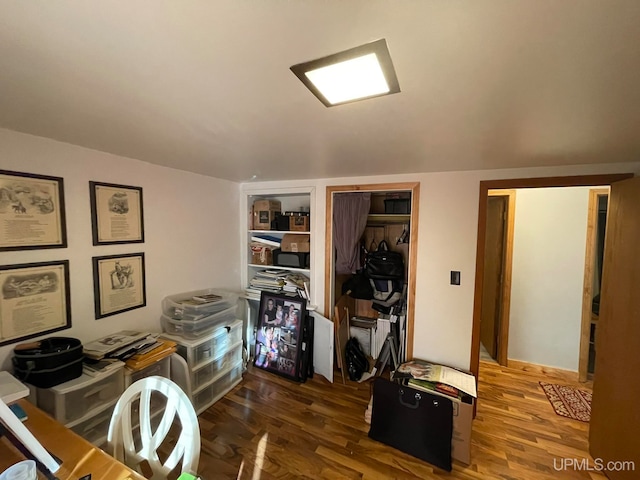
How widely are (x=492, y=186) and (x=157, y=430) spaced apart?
101 inches

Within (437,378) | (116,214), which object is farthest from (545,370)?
(116,214)

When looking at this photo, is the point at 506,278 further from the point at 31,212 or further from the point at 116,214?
the point at 31,212

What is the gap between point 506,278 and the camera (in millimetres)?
2861

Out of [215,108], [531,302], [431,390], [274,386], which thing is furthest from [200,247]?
[531,302]

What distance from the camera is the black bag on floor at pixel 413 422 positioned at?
1718 mm

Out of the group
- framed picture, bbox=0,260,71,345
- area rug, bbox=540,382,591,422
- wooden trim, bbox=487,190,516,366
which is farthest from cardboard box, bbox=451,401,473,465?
framed picture, bbox=0,260,71,345

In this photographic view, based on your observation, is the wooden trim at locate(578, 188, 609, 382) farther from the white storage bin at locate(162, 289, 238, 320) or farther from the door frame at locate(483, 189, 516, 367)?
the white storage bin at locate(162, 289, 238, 320)

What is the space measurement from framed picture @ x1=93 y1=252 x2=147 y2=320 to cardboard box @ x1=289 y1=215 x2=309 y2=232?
4.57 feet

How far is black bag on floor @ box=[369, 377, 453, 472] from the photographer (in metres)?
1.72

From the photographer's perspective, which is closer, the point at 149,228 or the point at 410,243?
the point at 149,228

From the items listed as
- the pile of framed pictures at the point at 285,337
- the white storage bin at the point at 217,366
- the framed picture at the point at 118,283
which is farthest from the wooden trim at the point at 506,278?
the framed picture at the point at 118,283

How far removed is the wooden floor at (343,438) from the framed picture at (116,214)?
5.23ft

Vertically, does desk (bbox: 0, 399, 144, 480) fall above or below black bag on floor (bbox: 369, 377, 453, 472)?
above

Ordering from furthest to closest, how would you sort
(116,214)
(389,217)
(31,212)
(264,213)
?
(264,213) < (389,217) < (116,214) < (31,212)
